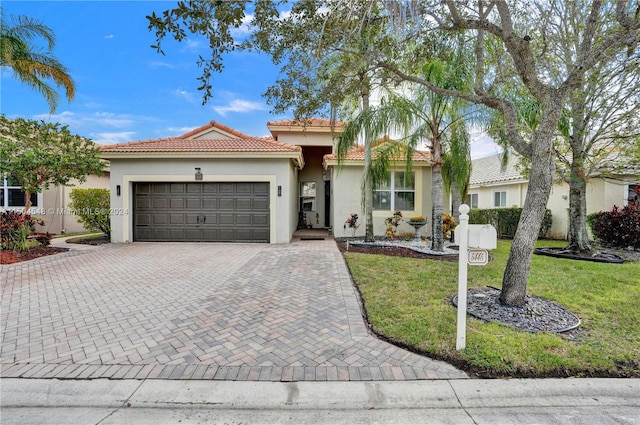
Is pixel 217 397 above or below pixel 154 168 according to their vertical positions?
below

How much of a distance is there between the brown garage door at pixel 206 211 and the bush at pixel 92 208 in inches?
104

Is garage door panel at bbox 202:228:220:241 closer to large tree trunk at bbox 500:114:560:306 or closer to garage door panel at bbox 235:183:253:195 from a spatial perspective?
garage door panel at bbox 235:183:253:195

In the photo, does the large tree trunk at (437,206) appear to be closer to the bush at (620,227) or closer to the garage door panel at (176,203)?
the bush at (620,227)

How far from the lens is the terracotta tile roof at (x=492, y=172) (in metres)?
17.4

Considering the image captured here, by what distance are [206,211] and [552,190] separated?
16.8m

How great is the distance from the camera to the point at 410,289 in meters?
5.88

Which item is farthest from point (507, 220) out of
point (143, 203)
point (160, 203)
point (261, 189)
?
point (143, 203)

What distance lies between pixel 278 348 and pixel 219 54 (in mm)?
4482

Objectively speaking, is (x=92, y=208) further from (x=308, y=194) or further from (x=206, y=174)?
(x=308, y=194)

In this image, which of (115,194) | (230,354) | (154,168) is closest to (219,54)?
(230,354)

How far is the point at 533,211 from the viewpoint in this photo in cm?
462

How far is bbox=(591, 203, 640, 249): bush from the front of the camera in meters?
10.5

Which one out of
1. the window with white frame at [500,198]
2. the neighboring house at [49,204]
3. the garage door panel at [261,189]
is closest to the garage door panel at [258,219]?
the garage door panel at [261,189]

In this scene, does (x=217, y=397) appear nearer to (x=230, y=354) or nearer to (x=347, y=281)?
(x=230, y=354)
